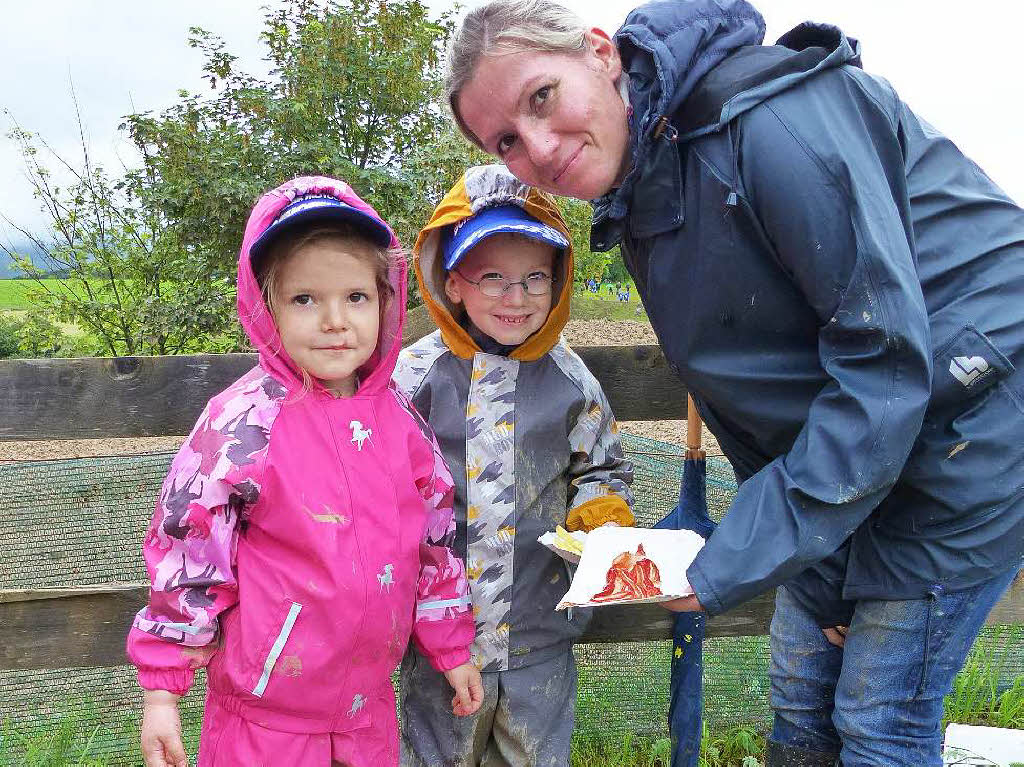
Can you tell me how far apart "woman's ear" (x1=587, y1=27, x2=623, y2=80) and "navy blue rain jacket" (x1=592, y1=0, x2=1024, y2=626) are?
0.04 metres

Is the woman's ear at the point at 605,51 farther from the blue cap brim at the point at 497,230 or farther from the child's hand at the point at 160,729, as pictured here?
the child's hand at the point at 160,729

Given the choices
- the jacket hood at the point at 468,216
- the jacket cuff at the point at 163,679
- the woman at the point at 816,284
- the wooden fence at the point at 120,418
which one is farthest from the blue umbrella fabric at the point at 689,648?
the jacket cuff at the point at 163,679

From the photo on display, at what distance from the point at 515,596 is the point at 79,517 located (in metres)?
1.62

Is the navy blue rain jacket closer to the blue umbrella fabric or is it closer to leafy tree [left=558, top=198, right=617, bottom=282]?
the blue umbrella fabric

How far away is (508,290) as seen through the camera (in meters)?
2.30

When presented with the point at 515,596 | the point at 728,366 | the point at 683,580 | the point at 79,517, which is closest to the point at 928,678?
the point at 683,580

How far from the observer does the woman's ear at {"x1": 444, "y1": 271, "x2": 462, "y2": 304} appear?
2.38 m

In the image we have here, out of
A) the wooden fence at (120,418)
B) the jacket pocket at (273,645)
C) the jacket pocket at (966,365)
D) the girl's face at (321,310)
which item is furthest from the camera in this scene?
the wooden fence at (120,418)

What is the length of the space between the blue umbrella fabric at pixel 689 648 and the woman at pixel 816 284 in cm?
60

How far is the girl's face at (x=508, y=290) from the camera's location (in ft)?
7.56

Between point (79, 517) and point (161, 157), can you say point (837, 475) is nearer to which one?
point (79, 517)

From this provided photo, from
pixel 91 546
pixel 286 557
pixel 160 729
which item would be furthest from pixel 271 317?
pixel 91 546

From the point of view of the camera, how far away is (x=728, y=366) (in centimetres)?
183

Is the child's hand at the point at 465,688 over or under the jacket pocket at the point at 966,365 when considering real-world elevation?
under
